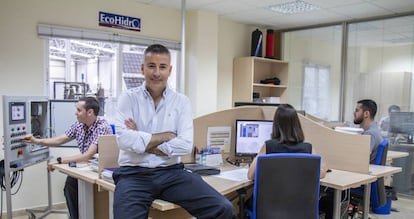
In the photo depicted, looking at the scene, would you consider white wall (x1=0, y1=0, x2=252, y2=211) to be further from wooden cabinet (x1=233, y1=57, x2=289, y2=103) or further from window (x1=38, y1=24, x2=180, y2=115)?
wooden cabinet (x1=233, y1=57, x2=289, y2=103)

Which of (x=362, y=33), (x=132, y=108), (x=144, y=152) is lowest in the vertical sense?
(x=144, y=152)

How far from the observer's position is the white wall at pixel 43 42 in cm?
389

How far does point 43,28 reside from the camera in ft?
13.3

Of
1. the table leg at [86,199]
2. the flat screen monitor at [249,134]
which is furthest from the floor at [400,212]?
the flat screen monitor at [249,134]

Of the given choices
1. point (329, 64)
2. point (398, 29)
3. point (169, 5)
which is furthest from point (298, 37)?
point (169, 5)

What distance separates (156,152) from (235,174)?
0.85m

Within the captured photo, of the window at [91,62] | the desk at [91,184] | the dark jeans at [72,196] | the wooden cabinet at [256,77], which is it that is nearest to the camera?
the desk at [91,184]

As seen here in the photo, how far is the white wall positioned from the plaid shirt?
1.12 m

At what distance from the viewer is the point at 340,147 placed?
9.78 feet

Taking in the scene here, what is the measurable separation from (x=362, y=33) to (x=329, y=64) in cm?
73

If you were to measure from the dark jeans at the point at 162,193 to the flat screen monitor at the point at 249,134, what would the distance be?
3.88ft

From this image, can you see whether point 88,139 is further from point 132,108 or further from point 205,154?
point 132,108

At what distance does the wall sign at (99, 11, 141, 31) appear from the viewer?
4.55 meters

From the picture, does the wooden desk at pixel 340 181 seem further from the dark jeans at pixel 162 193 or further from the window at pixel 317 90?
the window at pixel 317 90
